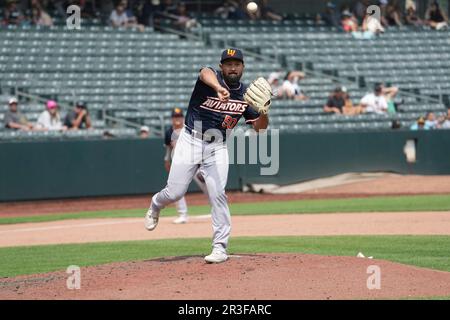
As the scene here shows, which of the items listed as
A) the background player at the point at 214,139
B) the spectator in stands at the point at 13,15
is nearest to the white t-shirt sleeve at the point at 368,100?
the spectator in stands at the point at 13,15

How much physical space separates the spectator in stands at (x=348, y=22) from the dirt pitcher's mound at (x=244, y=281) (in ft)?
62.2

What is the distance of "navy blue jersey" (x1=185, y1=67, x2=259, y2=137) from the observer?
9406 mm

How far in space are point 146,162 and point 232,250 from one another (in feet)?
32.2

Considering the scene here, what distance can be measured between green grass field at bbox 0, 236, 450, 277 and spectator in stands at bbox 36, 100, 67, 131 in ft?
25.0

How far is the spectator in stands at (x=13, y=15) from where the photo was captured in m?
23.9

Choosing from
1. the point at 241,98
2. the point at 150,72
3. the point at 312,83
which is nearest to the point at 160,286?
the point at 241,98

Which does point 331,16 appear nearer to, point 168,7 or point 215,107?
point 168,7

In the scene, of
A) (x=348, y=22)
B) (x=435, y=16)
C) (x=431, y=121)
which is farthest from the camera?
(x=435, y=16)

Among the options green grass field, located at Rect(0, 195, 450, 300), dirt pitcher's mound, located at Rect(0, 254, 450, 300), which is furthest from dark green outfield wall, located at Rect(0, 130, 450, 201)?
dirt pitcher's mound, located at Rect(0, 254, 450, 300)

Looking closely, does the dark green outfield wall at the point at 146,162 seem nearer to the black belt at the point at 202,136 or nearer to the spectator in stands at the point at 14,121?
the spectator in stands at the point at 14,121

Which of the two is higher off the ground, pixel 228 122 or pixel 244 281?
pixel 228 122

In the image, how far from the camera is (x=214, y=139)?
31.4ft

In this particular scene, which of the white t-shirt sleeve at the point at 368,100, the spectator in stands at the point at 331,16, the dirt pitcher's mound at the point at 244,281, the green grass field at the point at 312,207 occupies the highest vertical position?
the spectator in stands at the point at 331,16


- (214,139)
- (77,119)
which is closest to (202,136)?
(214,139)
